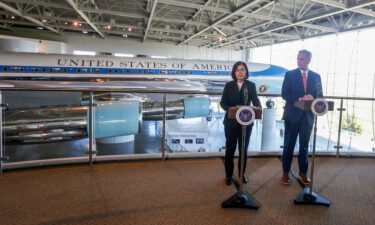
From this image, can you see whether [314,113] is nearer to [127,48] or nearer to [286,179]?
[286,179]

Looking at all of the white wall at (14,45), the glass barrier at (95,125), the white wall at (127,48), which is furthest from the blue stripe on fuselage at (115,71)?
the white wall at (127,48)

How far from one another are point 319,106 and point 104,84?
932 cm

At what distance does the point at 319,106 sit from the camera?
2271 mm

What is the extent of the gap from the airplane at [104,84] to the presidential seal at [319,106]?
2392 mm

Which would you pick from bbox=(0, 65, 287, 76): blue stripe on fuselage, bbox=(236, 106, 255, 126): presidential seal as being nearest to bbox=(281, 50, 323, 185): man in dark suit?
bbox=(236, 106, 255, 126): presidential seal

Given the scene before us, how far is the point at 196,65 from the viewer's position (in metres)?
11.6

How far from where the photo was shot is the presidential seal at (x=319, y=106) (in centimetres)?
226

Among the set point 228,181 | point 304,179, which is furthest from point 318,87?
point 228,181

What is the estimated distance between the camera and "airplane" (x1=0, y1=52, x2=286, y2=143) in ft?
11.5

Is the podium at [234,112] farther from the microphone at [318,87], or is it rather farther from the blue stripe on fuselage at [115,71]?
the blue stripe on fuselage at [115,71]

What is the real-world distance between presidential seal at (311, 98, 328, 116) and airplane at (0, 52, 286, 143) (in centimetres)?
239

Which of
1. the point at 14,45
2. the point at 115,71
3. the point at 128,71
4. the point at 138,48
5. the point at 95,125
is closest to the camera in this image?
the point at 95,125

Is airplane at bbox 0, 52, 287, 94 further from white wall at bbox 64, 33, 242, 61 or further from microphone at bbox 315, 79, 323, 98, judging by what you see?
white wall at bbox 64, 33, 242, 61

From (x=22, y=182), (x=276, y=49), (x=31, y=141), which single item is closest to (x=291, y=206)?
(x=22, y=182)
